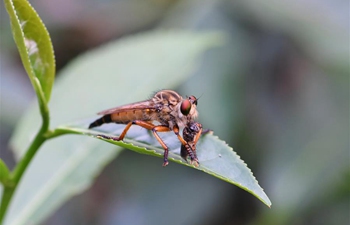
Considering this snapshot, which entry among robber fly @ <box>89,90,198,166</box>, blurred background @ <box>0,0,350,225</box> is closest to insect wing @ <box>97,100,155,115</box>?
robber fly @ <box>89,90,198,166</box>

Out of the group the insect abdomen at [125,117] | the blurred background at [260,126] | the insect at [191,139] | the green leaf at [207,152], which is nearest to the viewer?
the green leaf at [207,152]

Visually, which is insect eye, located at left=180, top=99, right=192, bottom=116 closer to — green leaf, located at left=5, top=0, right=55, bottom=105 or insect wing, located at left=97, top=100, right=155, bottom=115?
insect wing, located at left=97, top=100, right=155, bottom=115

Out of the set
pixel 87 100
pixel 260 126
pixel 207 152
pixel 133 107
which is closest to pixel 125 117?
pixel 133 107

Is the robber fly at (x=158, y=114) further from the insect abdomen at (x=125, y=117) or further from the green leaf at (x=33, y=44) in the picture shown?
the green leaf at (x=33, y=44)

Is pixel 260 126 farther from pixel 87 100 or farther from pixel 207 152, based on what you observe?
pixel 207 152

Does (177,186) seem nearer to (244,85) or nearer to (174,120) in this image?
(244,85)

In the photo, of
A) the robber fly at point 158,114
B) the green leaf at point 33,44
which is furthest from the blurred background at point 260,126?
the green leaf at point 33,44
